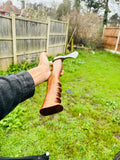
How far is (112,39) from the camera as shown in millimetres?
10547

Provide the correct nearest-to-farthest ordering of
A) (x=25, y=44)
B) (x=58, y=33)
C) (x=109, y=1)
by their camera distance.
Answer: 1. (x=25, y=44)
2. (x=58, y=33)
3. (x=109, y=1)

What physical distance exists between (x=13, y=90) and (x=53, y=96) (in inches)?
11.0

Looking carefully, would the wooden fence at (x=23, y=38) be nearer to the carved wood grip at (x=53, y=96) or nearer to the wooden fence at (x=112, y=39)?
the carved wood grip at (x=53, y=96)

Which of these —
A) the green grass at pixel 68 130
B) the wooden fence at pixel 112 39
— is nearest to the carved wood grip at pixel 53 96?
the green grass at pixel 68 130

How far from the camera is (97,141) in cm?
205

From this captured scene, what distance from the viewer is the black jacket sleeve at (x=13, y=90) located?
2.01ft

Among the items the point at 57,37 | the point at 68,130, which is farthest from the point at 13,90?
the point at 57,37

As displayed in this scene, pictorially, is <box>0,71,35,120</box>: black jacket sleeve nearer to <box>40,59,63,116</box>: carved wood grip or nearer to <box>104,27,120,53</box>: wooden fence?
<box>40,59,63,116</box>: carved wood grip

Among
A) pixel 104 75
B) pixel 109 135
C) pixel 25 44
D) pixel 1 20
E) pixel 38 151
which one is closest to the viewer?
pixel 38 151

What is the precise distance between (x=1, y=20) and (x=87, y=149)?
408 cm

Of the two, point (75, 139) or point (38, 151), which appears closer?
point (38, 151)

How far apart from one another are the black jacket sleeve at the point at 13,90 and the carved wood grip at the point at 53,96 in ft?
0.42

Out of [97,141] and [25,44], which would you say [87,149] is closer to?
[97,141]

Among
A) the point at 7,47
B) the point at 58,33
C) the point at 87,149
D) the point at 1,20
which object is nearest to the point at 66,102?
the point at 87,149
